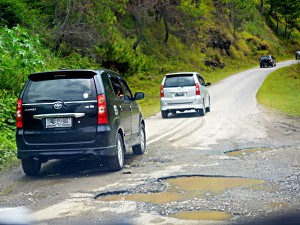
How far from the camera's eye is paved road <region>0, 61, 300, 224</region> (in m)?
6.48

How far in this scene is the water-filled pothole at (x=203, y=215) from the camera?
20.0ft

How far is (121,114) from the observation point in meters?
10.4

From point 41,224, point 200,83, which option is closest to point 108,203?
point 41,224

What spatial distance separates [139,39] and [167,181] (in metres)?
37.7

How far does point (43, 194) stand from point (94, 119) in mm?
1771

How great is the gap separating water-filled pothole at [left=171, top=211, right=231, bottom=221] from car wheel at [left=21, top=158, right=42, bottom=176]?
13.4 feet

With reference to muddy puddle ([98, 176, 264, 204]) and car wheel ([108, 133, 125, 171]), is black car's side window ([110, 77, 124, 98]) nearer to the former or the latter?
car wheel ([108, 133, 125, 171])

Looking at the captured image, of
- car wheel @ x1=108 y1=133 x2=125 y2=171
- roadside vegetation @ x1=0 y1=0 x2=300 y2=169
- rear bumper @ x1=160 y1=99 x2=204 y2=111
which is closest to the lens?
car wheel @ x1=108 y1=133 x2=125 y2=171

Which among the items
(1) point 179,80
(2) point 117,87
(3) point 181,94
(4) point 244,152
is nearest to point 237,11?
(1) point 179,80

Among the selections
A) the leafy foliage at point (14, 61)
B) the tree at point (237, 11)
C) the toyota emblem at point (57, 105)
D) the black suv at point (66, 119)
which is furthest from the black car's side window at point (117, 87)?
the tree at point (237, 11)

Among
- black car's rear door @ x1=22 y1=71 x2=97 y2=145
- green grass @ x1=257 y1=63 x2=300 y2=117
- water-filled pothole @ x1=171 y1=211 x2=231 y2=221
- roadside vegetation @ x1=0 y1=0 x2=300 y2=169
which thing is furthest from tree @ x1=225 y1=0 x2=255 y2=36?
water-filled pothole @ x1=171 y1=211 x2=231 y2=221

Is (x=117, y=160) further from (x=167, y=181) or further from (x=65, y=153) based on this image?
(x=167, y=181)

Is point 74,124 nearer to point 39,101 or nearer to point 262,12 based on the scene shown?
point 39,101

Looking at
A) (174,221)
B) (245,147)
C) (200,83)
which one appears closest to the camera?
(174,221)
